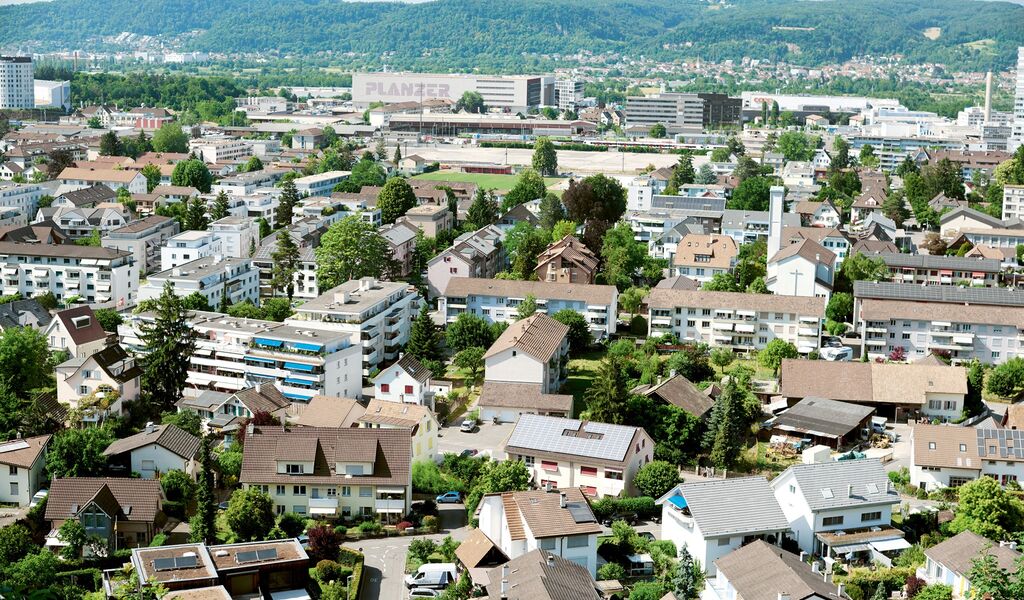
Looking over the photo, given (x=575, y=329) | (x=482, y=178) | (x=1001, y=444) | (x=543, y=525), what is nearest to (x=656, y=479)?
(x=543, y=525)

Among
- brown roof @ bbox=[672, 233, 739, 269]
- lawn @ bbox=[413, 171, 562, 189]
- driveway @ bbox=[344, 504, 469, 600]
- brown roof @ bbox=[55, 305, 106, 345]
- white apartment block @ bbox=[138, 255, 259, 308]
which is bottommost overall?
driveway @ bbox=[344, 504, 469, 600]

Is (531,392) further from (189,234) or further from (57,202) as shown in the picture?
(57,202)

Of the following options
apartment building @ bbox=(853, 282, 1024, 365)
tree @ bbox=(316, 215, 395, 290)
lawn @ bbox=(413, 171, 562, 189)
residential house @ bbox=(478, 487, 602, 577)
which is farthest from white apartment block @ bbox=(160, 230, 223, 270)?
lawn @ bbox=(413, 171, 562, 189)

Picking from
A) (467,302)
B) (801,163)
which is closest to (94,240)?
(467,302)

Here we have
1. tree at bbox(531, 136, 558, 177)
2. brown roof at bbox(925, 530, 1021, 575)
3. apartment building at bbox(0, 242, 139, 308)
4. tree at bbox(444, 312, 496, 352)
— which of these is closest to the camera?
brown roof at bbox(925, 530, 1021, 575)

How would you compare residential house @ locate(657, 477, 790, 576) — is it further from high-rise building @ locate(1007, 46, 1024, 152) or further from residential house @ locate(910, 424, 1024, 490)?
high-rise building @ locate(1007, 46, 1024, 152)

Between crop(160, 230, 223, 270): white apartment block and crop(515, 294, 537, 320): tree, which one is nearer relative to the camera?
crop(515, 294, 537, 320): tree

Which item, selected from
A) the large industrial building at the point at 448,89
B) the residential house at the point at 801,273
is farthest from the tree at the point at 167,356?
the large industrial building at the point at 448,89
